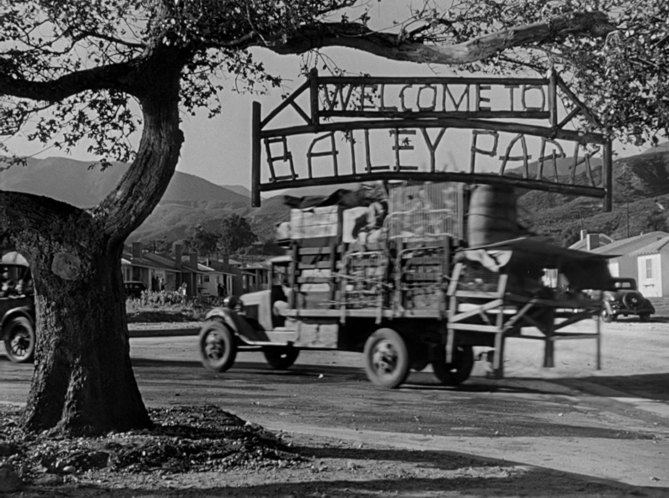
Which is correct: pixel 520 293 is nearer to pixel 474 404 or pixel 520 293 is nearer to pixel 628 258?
pixel 474 404

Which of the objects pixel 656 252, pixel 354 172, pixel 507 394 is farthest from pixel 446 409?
pixel 656 252

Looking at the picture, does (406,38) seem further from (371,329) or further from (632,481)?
(371,329)

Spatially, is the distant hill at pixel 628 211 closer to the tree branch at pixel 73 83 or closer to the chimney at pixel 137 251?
the chimney at pixel 137 251

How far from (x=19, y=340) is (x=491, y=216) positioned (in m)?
10.2

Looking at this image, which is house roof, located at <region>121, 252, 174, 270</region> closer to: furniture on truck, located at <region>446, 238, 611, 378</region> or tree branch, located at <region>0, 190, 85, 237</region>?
furniture on truck, located at <region>446, 238, 611, 378</region>

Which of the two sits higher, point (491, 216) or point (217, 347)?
point (491, 216)

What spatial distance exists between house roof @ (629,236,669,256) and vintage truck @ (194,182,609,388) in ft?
155

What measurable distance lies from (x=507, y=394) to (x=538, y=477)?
6.90m

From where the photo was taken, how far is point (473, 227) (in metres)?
13.2

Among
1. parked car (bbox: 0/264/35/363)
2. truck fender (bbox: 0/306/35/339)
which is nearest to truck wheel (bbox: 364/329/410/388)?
parked car (bbox: 0/264/35/363)

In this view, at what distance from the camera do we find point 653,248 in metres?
59.8

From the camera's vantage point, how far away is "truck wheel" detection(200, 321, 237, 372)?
53.9 feet

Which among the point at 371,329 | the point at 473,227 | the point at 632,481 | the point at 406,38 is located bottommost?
the point at 632,481

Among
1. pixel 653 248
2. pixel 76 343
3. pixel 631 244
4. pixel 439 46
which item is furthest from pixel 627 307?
pixel 76 343
